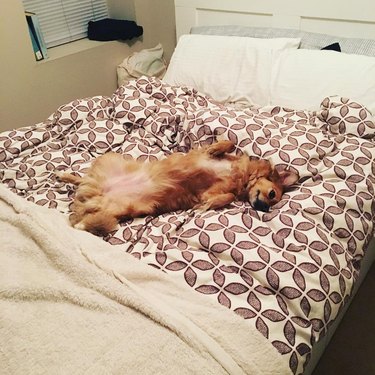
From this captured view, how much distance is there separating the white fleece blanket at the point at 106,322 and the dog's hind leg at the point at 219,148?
1.99 feet

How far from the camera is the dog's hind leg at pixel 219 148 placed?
1521 mm

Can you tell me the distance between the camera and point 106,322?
0.88 meters

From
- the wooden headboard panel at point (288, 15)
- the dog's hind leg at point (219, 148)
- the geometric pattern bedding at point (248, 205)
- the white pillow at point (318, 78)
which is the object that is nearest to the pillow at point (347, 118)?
the geometric pattern bedding at point (248, 205)

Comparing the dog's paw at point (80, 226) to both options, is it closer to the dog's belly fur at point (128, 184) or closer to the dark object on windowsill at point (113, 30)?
the dog's belly fur at point (128, 184)

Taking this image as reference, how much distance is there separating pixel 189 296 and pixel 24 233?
1.77 feet

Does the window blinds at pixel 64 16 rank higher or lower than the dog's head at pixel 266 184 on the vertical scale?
higher

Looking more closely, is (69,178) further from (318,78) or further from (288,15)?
(288,15)

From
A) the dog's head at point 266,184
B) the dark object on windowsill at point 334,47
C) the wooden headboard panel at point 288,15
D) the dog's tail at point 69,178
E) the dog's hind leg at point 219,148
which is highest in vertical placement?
the wooden headboard panel at point 288,15

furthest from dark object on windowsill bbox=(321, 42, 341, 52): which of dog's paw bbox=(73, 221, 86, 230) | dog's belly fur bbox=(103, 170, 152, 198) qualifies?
dog's paw bbox=(73, 221, 86, 230)

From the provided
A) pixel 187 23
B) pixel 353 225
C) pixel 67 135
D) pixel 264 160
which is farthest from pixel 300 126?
pixel 187 23

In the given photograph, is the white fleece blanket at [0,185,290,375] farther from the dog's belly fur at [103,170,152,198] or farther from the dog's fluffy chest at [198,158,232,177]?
the dog's fluffy chest at [198,158,232,177]

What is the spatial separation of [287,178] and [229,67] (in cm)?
93

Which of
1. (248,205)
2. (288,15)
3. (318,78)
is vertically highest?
(288,15)

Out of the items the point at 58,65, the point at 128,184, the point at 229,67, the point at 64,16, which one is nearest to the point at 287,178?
the point at 128,184
